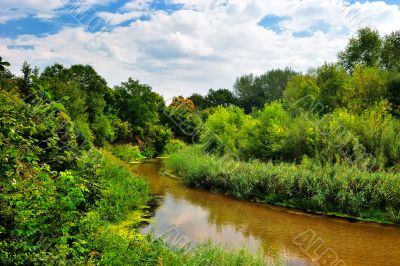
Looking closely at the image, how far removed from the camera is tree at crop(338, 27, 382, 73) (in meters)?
32.5

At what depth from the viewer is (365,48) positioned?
110 ft

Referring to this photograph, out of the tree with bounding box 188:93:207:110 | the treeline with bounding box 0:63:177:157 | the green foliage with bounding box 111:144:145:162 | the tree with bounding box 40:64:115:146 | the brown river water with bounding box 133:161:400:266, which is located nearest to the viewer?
the brown river water with bounding box 133:161:400:266

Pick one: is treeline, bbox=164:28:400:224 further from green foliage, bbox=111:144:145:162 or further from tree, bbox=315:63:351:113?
green foliage, bbox=111:144:145:162

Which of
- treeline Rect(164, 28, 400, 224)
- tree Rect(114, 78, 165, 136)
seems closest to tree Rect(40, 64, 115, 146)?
tree Rect(114, 78, 165, 136)

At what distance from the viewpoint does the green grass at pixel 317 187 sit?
48.2ft

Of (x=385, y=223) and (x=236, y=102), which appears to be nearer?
(x=385, y=223)

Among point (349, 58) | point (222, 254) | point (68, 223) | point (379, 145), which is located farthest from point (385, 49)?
point (68, 223)

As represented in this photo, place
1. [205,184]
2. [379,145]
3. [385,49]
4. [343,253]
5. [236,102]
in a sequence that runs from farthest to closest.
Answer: [236,102], [385,49], [205,184], [379,145], [343,253]

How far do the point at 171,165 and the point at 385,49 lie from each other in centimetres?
2084

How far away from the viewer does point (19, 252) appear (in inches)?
164

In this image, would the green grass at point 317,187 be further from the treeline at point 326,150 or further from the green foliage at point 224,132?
the green foliage at point 224,132

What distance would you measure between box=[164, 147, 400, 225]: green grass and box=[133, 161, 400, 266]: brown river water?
539mm

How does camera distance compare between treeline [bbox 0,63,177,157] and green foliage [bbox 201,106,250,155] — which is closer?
green foliage [bbox 201,106,250,155]

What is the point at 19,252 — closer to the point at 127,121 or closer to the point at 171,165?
the point at 171,165
